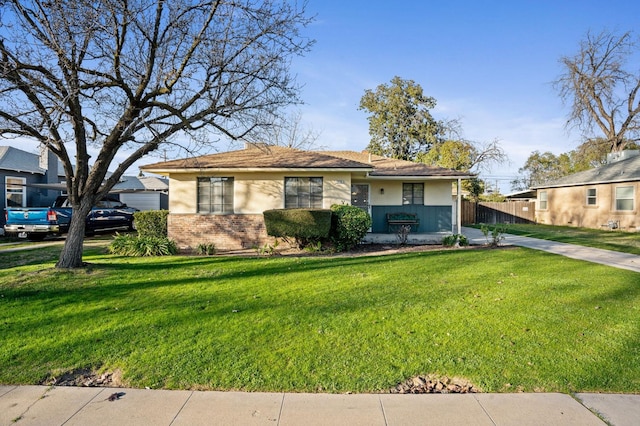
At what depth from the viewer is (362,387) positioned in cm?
313

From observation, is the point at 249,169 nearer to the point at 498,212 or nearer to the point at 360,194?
the point at 360,194

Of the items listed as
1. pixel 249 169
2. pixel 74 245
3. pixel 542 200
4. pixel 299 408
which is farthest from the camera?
pixel 542 200

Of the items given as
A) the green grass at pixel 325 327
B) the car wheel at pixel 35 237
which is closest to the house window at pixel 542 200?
the green grass at pixel 325 327

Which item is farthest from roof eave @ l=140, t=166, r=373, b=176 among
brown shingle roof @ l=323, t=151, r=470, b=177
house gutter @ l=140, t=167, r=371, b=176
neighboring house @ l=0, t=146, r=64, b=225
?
neighboring house @ l=0, t=146, r=64, b=225

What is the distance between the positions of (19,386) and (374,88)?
111 ft

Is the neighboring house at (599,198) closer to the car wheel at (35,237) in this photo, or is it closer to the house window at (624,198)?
the house window at (624,198)

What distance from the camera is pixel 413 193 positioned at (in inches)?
641

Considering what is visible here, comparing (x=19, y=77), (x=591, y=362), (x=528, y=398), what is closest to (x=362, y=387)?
(x=528, y=398)

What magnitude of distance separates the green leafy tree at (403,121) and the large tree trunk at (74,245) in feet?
91.8

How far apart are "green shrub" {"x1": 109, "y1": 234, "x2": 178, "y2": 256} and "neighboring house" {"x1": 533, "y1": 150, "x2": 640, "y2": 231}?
21157 millimetres

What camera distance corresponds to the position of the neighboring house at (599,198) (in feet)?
58.6

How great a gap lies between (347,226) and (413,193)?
21.2ft

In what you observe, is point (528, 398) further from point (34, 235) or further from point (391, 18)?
point (34, 235)

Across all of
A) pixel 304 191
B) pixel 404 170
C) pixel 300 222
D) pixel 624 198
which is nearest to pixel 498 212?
pixel 624 198
